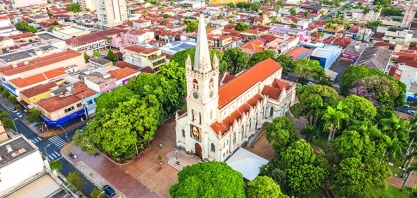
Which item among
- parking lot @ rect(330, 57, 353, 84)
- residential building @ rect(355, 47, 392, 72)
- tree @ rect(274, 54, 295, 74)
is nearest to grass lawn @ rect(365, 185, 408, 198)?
residential building @ rect(355, 47, 392, 72)

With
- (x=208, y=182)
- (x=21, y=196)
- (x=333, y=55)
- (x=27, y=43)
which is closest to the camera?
(x=208, y=182)

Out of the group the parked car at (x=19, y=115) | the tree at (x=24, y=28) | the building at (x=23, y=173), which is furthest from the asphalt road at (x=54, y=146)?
the tree at (x=24, y=28)

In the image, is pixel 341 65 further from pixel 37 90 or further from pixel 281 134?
pixel 37 90

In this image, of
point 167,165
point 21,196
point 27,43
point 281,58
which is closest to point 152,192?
point 167,165

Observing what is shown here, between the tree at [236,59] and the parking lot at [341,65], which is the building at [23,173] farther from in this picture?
the parking lot at [341,65]

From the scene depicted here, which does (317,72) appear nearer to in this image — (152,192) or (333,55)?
(333,55)

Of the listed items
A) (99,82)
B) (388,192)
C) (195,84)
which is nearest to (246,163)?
(195,84)
